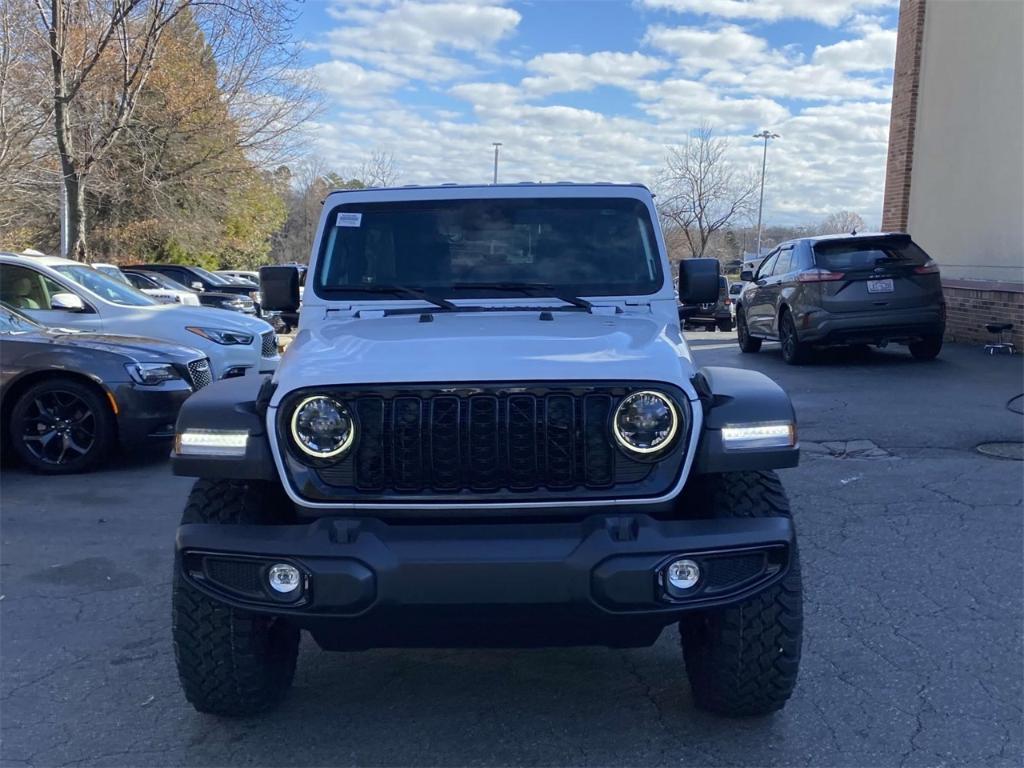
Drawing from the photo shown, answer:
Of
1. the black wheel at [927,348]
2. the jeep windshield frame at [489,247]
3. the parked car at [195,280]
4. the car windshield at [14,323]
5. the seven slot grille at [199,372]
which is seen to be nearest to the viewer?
the jeep windshield frame at [489,247]

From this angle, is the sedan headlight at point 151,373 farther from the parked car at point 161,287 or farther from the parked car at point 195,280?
the parked car at point 195,280

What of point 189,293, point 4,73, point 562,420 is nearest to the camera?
point 562,420

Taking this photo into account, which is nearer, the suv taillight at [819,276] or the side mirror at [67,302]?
the side mirror at [67,302]

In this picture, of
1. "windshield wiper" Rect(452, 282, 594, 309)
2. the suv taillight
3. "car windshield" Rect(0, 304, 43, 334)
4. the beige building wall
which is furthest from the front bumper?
"car windshield" Rect(0, 304, 43, 334)

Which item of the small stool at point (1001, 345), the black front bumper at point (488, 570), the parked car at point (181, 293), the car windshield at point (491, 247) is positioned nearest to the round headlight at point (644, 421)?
the black front bumper at point (488, 570)

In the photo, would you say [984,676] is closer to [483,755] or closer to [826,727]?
[826,727]

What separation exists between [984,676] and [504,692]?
1.87 meters

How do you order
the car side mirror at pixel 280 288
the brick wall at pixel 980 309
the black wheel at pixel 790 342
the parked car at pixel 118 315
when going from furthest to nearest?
the brick wall at pixel 980 309, the black wheel at pixel 790 342, the parked car at pixel 118 315, the car side mirror at pixel 280 288

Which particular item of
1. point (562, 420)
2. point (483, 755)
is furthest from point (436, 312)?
point (483, 755)

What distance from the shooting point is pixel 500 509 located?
306 centimetres

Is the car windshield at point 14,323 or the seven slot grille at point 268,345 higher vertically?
the car windshield at point 14,323

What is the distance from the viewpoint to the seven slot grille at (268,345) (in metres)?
10.0

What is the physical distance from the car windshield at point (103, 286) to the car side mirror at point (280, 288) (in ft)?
20.1

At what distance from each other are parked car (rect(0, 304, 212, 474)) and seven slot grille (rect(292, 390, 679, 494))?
4835 mm
